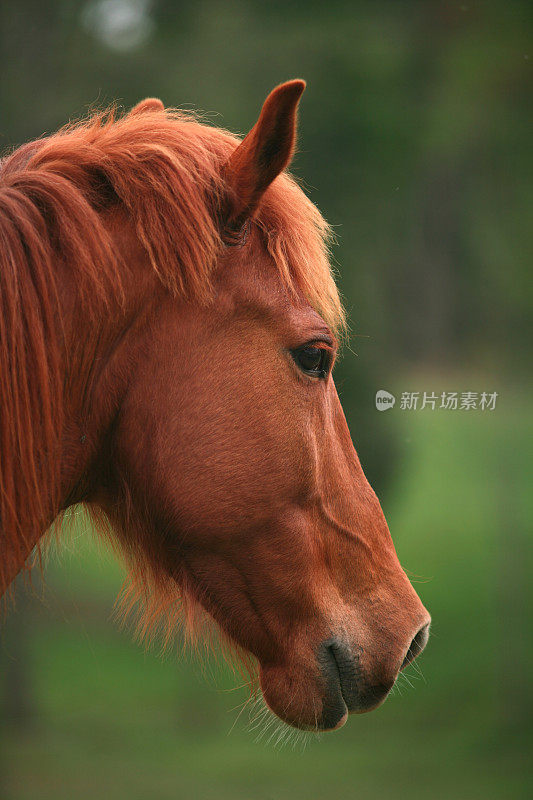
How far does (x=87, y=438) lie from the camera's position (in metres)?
0.92

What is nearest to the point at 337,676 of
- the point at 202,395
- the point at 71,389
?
the point at 202,395

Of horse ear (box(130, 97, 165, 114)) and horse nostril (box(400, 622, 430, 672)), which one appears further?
horse ear (box(130, 97, 165, 114))

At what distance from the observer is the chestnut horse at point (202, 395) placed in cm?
87

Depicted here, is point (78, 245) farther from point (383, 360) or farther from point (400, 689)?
point (400, 689)

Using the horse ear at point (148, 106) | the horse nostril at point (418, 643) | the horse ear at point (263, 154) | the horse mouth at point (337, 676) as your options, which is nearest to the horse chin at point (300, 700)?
the horse mouth at point (337, 676)

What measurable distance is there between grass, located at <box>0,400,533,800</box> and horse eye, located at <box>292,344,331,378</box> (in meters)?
1.72

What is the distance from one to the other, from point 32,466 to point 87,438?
91 millimetres

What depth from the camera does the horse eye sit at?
1.00 meters

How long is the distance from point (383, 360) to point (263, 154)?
69.1 inches

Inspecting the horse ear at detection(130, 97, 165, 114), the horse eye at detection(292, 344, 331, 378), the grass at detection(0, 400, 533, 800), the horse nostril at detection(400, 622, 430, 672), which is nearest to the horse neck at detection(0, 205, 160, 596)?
the horse eye at detection(292, 344, 331, 378)

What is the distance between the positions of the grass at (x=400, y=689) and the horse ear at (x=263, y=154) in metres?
1.87

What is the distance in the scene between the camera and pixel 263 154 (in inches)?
35.6

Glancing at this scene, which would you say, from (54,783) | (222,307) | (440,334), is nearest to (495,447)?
(440,334)

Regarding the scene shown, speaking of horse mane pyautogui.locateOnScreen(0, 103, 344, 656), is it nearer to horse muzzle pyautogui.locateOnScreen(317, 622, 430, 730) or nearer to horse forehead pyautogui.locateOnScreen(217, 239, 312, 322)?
horse forehead pyautogui.locateOnScreen(217, 239, 312, 322)
